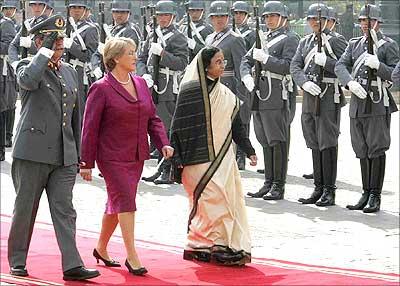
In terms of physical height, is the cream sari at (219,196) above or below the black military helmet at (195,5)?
below

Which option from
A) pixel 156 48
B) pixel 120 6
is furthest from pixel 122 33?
pixel 156 48

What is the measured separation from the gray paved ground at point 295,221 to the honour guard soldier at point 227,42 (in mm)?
1213

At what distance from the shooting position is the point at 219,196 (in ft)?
31.3

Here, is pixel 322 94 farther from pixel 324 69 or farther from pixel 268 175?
pixel 268 175

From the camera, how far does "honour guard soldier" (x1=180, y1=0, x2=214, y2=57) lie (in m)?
15.1

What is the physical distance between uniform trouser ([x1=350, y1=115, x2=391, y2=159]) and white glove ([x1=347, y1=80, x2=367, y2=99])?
25 centimetres

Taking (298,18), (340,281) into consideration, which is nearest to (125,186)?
(340,281)

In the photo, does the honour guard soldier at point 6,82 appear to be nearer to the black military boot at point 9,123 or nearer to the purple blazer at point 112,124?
the black military boot at point 9,123

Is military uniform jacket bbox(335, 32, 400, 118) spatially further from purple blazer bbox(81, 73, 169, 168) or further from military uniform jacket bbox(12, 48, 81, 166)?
military uniform jacket bbox(12, 48, 81, 166)

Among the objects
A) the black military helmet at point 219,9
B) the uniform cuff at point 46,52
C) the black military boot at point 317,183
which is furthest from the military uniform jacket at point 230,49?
the uniform cuff at point 46,52

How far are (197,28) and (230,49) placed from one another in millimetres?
1395

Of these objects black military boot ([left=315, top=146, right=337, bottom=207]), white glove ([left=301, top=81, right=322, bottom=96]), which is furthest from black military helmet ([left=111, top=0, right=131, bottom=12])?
black military boot ([left=315, top=146, right=337, bottom=207])

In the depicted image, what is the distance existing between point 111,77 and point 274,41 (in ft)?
14.8

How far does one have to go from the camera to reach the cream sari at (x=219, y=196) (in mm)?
9508
